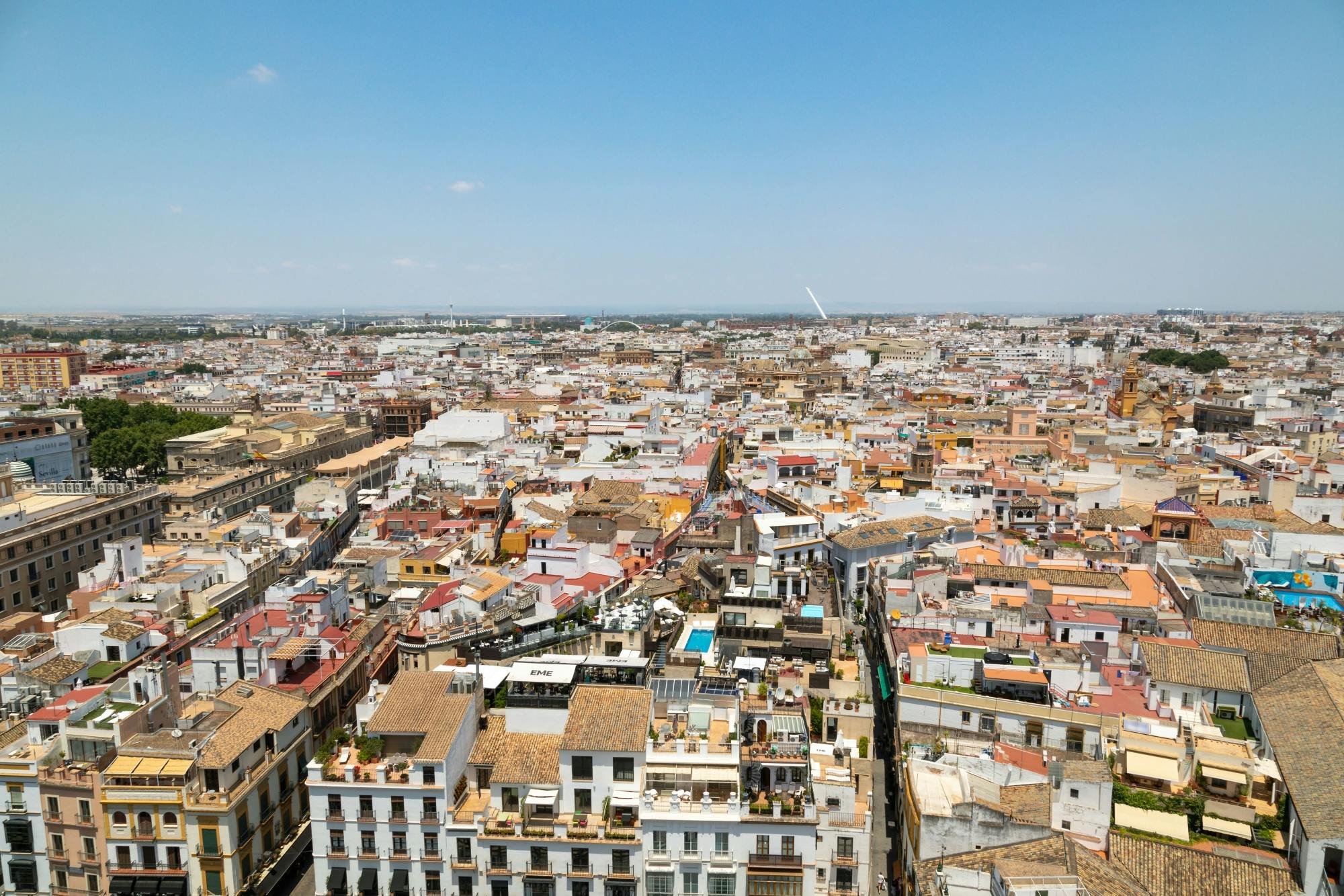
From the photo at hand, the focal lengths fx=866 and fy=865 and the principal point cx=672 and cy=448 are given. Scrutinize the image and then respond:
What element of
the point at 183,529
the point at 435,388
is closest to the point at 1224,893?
the point at 183,529

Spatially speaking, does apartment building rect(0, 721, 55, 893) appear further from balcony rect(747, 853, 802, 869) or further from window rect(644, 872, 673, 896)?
balcony rect(747, 853, 802, 869)

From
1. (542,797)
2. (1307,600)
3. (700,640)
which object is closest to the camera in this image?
(542,797)

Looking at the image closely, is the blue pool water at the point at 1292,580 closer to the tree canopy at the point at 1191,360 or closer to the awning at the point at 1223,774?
the awning at the point at 1223,774

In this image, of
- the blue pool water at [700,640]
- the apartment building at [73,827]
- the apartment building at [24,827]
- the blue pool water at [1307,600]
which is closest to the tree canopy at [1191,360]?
the blue pool water at [1307,600]

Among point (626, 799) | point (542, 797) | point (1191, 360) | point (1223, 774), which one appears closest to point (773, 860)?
point (626, 799)

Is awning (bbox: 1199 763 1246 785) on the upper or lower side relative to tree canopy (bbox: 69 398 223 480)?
lower

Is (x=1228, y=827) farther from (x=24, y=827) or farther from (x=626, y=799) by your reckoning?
(x=24, y=827)

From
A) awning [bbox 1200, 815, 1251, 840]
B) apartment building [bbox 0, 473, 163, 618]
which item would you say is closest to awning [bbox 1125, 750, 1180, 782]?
awning [bbox 1200, 815, 1251, 840]
